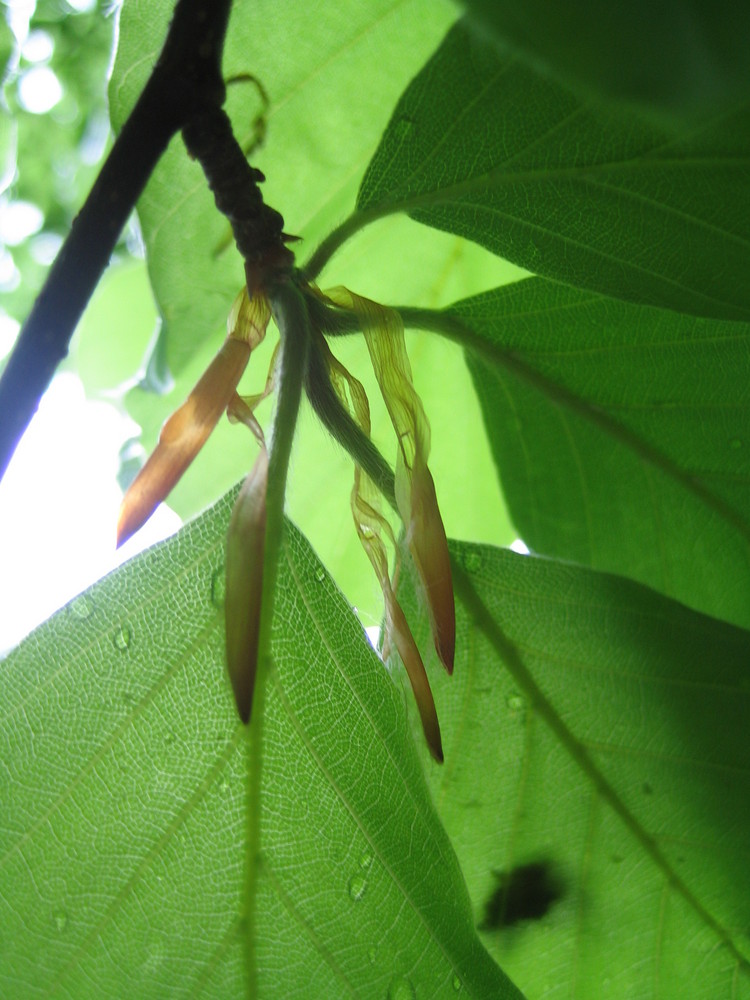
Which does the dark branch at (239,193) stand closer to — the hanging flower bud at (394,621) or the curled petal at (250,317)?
the curled petal at (250,317)

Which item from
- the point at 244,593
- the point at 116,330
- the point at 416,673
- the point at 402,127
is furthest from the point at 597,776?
the point at 116,330

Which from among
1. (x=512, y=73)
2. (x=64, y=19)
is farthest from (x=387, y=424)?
(x=64, y=19)

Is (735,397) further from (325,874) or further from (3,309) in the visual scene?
(3,309)

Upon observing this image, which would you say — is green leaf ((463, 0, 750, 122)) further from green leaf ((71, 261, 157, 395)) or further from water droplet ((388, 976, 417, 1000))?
green leaf ((71, 261, 157, 395))

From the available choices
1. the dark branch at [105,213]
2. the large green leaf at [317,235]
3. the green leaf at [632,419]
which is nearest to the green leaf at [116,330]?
the large green leaf at [317,235]

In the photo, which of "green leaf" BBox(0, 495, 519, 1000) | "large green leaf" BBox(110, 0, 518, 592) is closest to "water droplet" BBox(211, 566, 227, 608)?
"green leaf" BBox(0, 495, 519, 1000)
